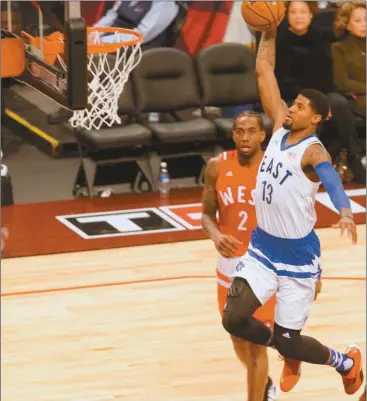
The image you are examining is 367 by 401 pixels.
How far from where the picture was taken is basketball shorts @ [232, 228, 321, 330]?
729cm

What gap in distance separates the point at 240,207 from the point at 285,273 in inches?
25.6

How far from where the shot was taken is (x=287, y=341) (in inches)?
289

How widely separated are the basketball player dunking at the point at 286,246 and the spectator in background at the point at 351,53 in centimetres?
619

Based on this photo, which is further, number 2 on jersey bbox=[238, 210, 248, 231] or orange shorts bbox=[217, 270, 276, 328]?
orange shorts bbox=[217, 270, 276, 328]

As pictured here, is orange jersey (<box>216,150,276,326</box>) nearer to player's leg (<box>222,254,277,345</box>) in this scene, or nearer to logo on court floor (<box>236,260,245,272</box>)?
logo on court floor (<box>236,260,245,272</box>)

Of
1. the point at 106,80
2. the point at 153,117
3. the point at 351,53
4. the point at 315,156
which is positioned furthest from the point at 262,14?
the point at 153,117

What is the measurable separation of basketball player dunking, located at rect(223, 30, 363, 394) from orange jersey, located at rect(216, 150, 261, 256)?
0.34 metres

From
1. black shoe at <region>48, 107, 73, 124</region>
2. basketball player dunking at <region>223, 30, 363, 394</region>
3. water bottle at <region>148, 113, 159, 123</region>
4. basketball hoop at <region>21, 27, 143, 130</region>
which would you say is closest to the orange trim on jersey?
basketball player dunking at <region>223, 30, 363, 394</region>

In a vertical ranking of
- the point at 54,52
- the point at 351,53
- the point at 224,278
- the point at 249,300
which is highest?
the point at 54,52

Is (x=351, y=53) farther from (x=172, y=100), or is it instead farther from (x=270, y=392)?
(x=270, y=392)

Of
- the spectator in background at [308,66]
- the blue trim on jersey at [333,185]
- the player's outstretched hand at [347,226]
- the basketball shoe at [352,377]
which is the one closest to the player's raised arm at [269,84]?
the blue trim on jersey at [333,185]

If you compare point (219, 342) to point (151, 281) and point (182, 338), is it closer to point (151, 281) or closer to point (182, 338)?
point (182, 338)

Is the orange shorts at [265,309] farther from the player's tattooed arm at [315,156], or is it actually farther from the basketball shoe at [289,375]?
the player's tattooed arm at [315,156]

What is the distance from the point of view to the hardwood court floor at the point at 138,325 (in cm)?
854
